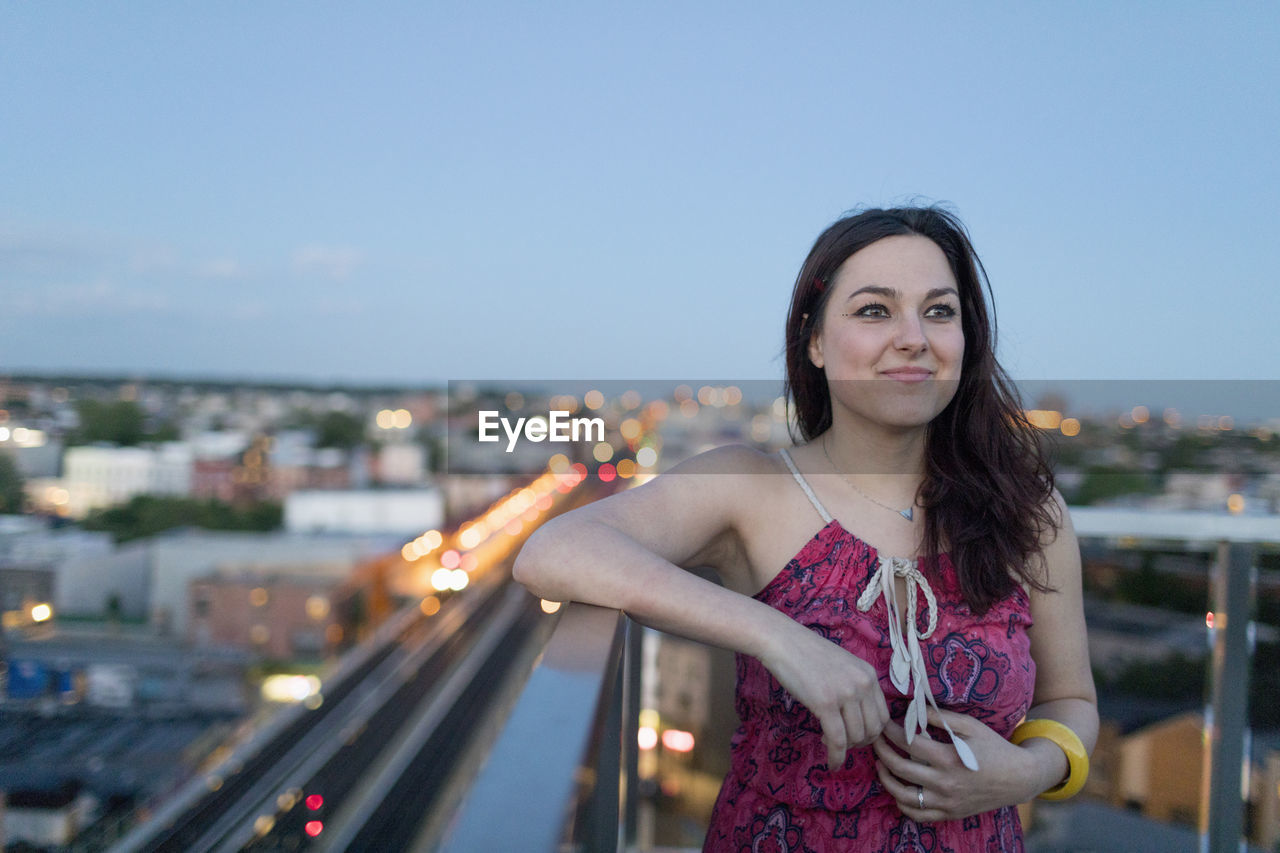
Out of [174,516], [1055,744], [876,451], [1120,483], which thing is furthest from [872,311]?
[174,516]

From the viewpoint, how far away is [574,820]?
46 cm

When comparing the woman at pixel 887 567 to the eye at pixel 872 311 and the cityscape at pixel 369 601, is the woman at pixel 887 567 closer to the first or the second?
the eye at pixel 872 311

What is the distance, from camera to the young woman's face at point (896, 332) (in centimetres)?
111

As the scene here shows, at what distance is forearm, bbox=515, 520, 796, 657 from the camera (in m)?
0.87

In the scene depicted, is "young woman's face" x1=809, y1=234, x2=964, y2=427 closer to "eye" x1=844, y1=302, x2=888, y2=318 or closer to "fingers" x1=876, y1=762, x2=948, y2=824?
"eye" x1=844, y1=302, x2=888, y2=318

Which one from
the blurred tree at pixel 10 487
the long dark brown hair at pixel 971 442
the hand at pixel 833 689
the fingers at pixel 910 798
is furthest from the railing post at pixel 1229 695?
the blurred tree at pixel 10 487

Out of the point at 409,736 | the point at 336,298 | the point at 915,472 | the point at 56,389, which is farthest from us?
the point at 336,298

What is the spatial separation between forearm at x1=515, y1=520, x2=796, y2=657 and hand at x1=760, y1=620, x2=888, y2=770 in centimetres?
3

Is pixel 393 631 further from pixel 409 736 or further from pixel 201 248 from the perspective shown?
pixel 201 248

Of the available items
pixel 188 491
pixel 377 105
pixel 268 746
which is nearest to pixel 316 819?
pixel 268 746

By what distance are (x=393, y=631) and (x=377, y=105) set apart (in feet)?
71.7

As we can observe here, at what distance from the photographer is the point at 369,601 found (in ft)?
122

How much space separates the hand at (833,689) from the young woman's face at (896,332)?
39cm

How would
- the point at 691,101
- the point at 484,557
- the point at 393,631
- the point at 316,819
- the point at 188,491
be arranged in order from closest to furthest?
the point at 691,101, the point at 316,819, the point at 188,491, the point at 393,631, the point at 484,557
